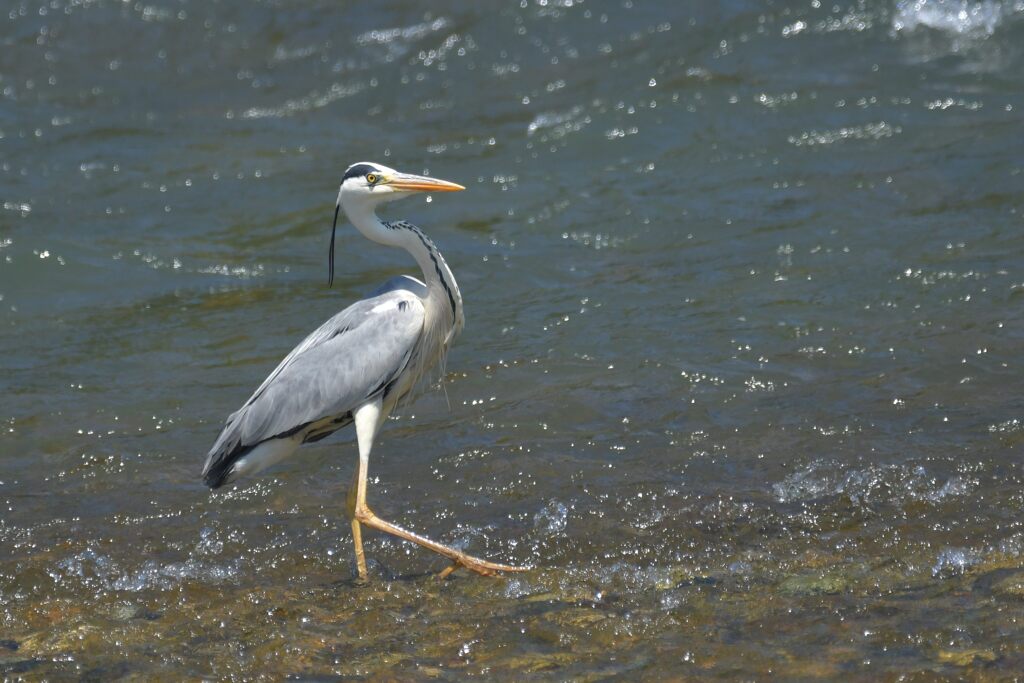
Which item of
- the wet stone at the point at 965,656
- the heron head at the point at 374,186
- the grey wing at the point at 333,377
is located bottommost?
the wet stone at the point at 965,656

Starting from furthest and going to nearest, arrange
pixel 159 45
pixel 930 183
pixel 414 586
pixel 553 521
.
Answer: pixel 159 45 → pixel 930 183 → pixel 553 521 → pixel 414 586

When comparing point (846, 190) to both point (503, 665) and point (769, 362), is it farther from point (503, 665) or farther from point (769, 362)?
point (503, 665)

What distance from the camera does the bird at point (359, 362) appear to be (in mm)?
5742

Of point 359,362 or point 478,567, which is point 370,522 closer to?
point 478,567

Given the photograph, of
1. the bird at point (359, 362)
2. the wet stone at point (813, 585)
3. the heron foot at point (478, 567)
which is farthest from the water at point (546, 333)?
the bird at point (359, 362)

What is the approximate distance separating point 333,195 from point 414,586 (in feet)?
18.8

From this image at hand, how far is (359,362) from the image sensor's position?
5.84 m

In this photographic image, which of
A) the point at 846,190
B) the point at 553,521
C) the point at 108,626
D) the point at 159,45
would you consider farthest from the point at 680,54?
the point at 108,626

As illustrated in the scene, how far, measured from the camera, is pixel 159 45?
44.9ft

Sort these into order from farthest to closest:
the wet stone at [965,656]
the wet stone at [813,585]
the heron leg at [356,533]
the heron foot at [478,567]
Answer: the heron leg at [356,533], the heron foot at [478,567], the wet stone at [813,585], the wet stone at [965,656]

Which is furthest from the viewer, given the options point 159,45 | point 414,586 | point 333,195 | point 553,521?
point 159,45

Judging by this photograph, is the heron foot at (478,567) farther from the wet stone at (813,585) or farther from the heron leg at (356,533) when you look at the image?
the wet stone at (813,585)

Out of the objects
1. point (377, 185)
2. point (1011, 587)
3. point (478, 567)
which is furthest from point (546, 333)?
point (1011, 587)

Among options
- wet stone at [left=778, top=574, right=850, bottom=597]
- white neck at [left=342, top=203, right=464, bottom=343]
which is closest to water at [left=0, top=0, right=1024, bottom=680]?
wet stone at [left=778, top=574, right=850, bottom=597]
